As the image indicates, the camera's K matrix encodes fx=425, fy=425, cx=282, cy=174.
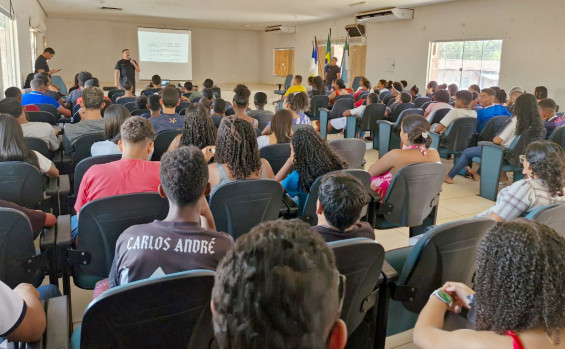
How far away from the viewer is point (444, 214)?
4.38 m

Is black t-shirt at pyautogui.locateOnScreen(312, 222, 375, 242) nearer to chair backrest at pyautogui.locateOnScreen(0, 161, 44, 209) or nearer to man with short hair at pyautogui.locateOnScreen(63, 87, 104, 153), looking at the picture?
chair backrest at pyautogui.locateOnScreen(0, 161, 44, 209)

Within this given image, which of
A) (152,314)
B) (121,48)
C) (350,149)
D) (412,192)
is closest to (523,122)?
(350,149)

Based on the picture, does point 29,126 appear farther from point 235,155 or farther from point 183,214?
point 183,214

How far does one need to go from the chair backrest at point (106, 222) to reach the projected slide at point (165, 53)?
62.5 feet

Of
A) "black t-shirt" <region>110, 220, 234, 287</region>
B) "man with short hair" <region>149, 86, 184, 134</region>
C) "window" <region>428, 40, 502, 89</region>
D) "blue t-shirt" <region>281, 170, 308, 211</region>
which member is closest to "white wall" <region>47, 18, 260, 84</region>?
"window" <region>428, 40, 502, 89</region>

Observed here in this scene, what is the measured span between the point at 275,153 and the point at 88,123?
192 cm

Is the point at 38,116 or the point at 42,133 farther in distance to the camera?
the point at 38,116

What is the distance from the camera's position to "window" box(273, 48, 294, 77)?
66.3 feet

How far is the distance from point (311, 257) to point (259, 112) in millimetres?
5360

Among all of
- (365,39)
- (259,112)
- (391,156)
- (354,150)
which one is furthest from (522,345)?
(365,39)

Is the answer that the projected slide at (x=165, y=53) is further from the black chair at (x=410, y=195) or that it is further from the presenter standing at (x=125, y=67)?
the black chair at (x=410, y=195)

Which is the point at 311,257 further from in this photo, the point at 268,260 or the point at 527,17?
the point at 527,17

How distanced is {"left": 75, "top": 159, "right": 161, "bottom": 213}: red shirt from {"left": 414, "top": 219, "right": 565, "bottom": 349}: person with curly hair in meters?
1.71

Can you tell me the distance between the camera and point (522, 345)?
112cm
